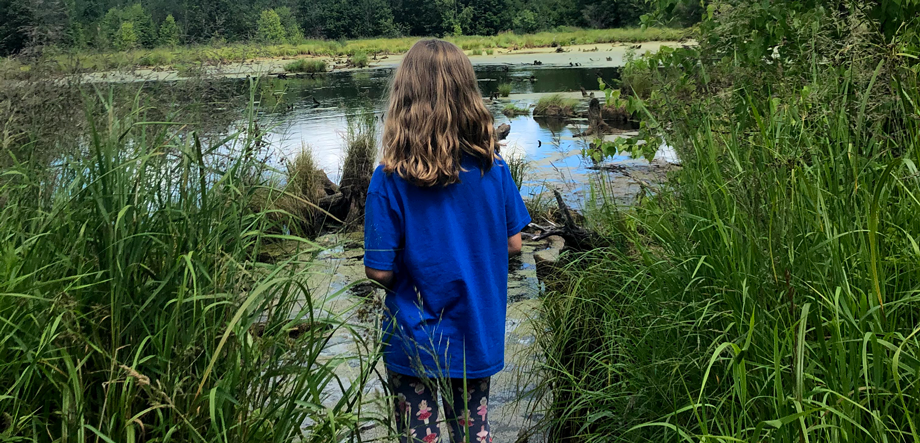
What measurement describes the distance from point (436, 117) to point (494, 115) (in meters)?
14.2

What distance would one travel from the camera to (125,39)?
328cm

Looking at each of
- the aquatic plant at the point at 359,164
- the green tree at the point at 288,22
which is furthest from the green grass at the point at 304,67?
the aquatic plant at the point at 359,164

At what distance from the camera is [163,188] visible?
1974mm

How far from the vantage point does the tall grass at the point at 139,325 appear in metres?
1.57

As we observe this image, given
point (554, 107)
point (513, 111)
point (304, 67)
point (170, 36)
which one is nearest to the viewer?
point (170, 36)

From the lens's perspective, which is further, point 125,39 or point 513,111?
point 513,111

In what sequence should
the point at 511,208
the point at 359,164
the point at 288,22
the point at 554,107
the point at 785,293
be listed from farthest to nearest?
the point at 288,22, the point at 554,107, the point at 359,164, the point at 511,208, the point at 785,293

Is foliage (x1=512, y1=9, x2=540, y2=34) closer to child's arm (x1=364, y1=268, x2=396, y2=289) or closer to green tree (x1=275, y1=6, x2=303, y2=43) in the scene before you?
green tree (x1=275, y1=6, x2=303, y2=43)

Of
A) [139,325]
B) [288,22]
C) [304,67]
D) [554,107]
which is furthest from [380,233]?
[288,22]

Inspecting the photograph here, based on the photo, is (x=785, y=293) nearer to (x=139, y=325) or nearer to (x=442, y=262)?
(x=442, y=262)

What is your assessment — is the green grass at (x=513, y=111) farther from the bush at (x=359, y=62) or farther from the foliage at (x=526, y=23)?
the foliage at (x=526, y=23)

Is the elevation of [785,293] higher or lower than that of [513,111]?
higher

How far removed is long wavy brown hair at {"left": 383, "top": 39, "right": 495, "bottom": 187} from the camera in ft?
6.39

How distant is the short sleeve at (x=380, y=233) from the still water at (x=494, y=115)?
0.45m
